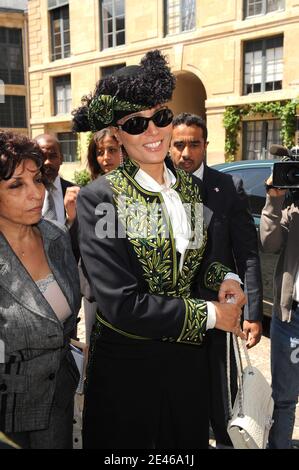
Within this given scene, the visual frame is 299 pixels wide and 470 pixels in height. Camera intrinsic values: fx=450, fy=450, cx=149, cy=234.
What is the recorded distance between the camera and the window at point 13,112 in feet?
94.2

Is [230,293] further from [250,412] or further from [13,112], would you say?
[13,112]

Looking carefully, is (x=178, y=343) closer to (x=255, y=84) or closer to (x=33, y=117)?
(x=255, y=84)

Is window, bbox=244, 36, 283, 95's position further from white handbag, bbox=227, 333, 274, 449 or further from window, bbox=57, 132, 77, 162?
white handbag, bbox=227, 333, 274, 449

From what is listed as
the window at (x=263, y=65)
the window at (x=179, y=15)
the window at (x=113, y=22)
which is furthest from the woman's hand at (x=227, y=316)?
the window at (x=113, y=22)

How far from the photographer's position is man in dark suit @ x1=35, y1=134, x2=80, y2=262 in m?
2.62

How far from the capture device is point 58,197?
3445mm

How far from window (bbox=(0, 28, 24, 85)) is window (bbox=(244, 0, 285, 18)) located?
17.4 metres

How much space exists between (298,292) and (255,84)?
15935 mm

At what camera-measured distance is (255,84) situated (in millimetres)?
16906

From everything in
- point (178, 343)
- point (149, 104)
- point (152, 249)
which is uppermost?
point (149, 104)

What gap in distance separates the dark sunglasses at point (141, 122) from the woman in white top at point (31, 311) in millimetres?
401
